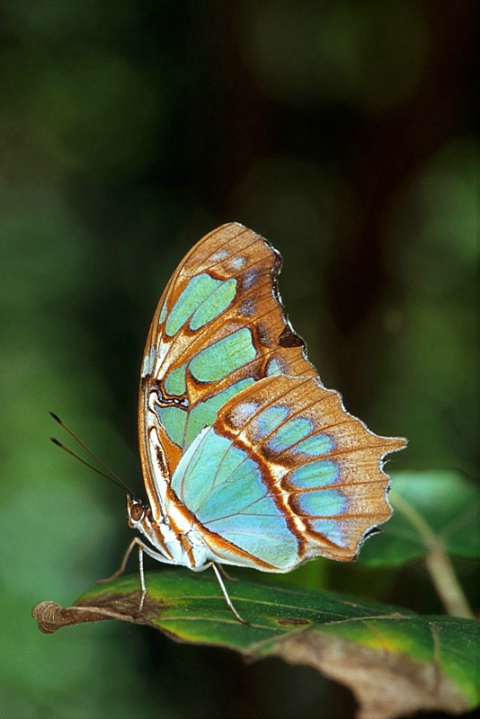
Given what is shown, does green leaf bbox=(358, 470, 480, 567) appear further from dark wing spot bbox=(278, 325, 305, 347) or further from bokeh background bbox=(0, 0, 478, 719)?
bokeh background bbox=(0, 0, 478, 719)

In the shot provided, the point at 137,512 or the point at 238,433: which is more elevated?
the point at 238,433

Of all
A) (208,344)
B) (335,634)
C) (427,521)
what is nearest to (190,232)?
(427,521)

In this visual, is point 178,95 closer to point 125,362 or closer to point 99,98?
point 99,98

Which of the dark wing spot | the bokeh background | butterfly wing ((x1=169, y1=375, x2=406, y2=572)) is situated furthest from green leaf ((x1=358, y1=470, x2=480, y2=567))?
the bokeh background

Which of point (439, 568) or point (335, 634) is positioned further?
point (439, 568)

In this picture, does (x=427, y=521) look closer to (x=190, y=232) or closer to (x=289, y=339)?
(x=289, y=339)

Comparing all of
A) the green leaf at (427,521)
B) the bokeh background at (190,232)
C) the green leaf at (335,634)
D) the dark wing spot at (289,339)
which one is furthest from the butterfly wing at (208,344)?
the bokeh background at (190,232)
